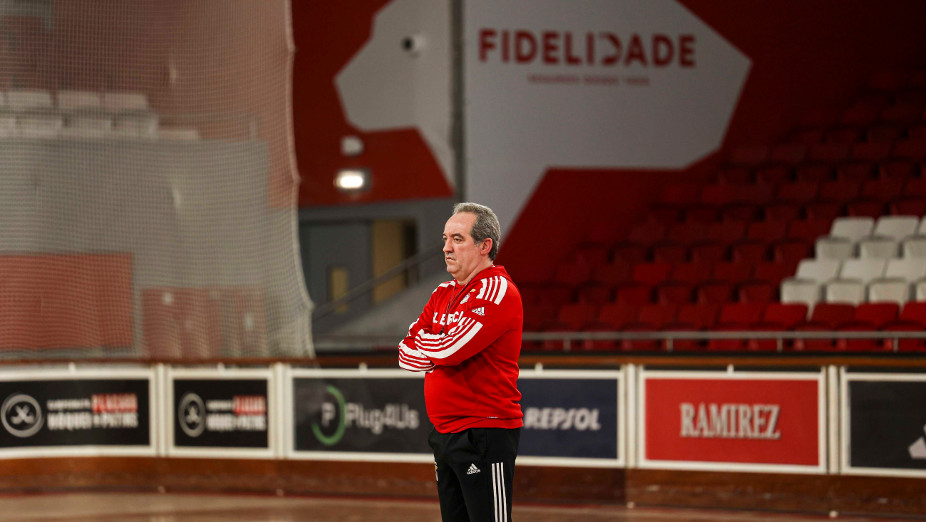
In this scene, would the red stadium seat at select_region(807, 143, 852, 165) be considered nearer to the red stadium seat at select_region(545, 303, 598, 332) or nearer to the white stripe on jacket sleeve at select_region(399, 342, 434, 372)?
the red stadium seat at select_region(545, 303, 598, 332)

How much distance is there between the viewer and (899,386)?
8.28m

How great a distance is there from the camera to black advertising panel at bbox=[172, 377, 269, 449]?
993 centimetres

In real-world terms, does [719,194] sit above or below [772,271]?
above

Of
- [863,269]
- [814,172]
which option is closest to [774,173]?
[814,172]

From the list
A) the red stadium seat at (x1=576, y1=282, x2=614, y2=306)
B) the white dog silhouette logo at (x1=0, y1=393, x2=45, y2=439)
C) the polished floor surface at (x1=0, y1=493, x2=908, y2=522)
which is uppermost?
the red stadium seat at (x1=576, y1=282, x2=614, y2=306)

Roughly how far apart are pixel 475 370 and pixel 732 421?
208 inches

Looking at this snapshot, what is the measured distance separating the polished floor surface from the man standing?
15.0ft

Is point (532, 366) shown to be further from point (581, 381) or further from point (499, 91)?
point (499, 91)

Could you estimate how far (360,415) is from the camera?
964cm

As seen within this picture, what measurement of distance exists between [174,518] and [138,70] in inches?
186

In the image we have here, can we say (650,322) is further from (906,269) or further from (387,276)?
(387,276)

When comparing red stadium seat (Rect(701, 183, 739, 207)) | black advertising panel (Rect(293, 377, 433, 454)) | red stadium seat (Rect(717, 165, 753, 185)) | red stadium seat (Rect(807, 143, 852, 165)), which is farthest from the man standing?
red stadium seat (Rect(807, 143, 852, 165))

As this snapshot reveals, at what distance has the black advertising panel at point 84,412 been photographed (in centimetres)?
1006

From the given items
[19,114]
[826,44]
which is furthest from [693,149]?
[19,114]
